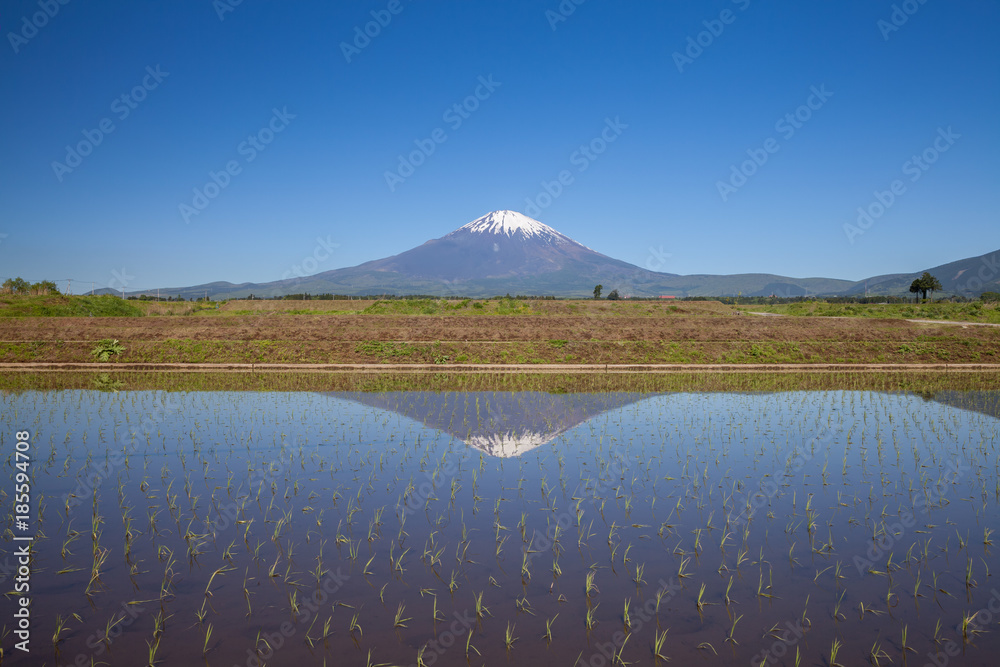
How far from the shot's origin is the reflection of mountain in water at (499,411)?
13102 mm

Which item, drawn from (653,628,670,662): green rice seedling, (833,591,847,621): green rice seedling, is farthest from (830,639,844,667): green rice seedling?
(653,628,670,662): green rice seedling

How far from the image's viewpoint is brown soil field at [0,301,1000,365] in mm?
28391

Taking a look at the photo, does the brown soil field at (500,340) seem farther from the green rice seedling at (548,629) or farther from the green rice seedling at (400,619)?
the green rice seedling at (548,629)

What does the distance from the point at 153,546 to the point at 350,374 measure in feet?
57.6

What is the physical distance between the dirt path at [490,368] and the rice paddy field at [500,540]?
10933 mm

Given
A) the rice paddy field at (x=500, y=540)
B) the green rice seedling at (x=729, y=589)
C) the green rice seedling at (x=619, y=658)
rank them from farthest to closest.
Result: the green rice seedling at (x=729, y=589) < the rice paddy field at (x=500, y=540) < the green rice seedling at (x=619, y=658)

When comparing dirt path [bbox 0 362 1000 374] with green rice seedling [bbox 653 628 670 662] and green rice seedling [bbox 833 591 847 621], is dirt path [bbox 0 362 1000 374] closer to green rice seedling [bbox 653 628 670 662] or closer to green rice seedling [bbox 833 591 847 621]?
green rice seedling [bbox 833 591 847 621]

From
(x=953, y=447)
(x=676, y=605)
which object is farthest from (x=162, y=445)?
(x=953, y=447)

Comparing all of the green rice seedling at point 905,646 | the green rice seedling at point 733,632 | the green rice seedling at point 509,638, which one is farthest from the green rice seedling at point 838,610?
the green rice seedling at point 509,638

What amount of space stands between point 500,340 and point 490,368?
594cm

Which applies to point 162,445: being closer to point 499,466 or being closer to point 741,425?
point 499,466

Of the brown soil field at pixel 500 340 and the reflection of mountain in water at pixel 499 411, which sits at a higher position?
the brown soil field at pixel 500 340

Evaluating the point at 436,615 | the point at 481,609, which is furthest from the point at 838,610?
the point at 436,615

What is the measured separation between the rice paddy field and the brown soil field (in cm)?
1351
